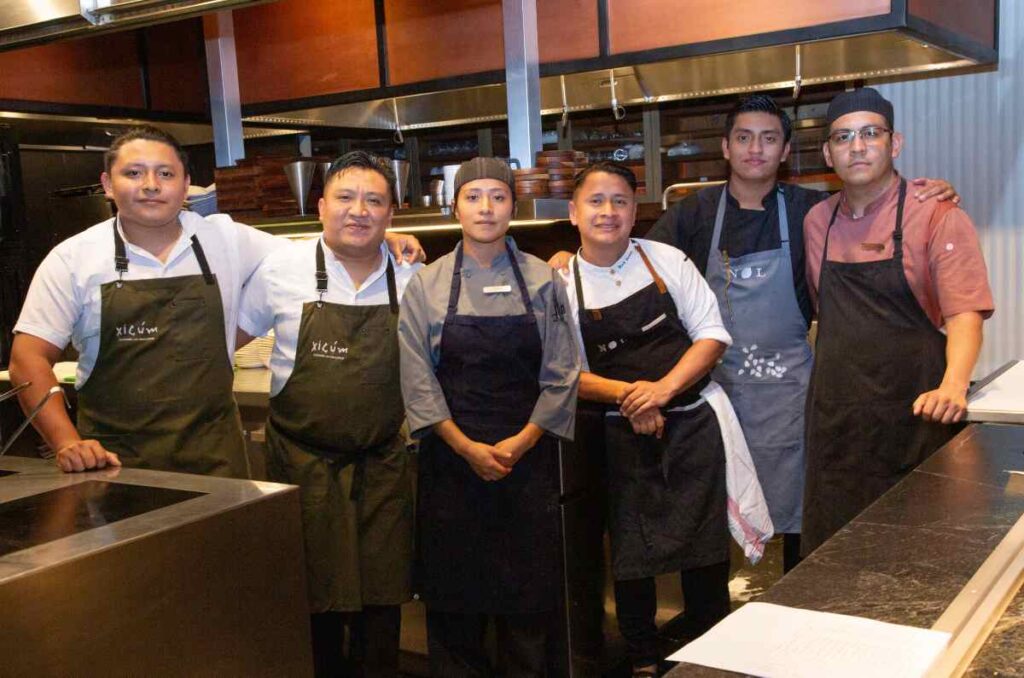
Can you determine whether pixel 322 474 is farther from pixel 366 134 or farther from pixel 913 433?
pixel 366 134

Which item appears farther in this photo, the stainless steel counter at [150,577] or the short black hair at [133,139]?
the short black hair at [133,139]

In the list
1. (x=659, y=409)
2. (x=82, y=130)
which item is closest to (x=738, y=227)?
(x=659, y=409)

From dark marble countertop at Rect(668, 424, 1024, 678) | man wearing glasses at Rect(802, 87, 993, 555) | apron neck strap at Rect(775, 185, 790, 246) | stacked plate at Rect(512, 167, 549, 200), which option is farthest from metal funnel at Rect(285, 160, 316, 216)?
dark marble countertop at Rect(668, 424, 1024, 678)

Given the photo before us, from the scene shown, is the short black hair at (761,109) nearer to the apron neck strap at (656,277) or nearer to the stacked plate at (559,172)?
the apron neck strap at (656,277)

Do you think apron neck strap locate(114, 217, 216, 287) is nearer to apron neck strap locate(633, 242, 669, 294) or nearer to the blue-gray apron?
apron neck strap locate(633, 242, 669, 294)

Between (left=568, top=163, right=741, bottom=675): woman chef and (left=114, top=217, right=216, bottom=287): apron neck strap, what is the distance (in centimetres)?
94

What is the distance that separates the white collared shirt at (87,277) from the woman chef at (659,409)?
983 millimetres

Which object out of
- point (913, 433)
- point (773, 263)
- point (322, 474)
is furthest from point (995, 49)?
point (322, 474)

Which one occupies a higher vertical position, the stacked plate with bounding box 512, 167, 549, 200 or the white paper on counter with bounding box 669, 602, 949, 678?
the stacked plate with bounding box 512, 167, 549, 200

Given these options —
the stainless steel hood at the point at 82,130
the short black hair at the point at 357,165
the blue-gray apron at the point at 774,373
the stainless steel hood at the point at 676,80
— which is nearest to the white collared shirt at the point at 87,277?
the short black hair at the point at 357,165

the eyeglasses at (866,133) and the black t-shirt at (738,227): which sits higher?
the eyeglasses at (866,133)

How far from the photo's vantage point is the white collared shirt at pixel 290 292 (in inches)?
104

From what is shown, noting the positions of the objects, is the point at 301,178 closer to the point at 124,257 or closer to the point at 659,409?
the point at 124,257

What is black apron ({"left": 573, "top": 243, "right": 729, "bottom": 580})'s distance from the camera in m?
2.79
